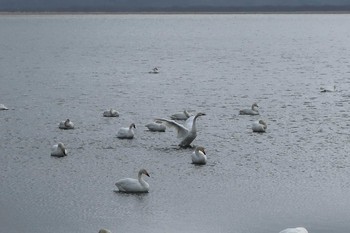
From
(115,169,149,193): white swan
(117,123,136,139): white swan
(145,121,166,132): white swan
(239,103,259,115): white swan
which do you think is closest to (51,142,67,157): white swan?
(117,123,136,139): white swan

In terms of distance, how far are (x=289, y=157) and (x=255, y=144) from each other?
2.66 metres

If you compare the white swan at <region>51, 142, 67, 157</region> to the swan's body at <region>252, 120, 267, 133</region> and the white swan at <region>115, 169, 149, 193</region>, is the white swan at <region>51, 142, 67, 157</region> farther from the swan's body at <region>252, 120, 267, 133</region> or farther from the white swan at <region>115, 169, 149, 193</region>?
the swan's body at <region>252, 120, 267, 133</region>

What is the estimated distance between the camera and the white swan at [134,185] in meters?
24.1

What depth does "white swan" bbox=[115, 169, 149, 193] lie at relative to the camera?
2406cm

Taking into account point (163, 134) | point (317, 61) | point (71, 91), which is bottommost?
point (317, 61)

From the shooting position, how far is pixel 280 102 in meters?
45.9

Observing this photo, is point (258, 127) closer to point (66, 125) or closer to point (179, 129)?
point (179, 129)

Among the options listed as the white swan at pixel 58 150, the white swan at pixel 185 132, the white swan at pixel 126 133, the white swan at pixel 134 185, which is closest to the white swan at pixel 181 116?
the white swan at pixel 126 133

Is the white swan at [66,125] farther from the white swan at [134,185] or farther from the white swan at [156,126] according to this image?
the white swan at [134,185]

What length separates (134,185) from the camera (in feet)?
78.9

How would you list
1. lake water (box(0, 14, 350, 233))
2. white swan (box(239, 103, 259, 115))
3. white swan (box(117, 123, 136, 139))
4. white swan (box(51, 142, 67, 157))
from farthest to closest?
white swan (box(239, 103, 259, 115)), white swan (box(117, 123, 136, 139)), white swan (box(51, 142, 67, 157)), lake water (box(0, 14, 350, 233))

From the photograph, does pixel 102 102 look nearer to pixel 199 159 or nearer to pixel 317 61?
pixel 199 159

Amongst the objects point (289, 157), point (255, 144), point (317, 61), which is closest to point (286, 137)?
point (255, 144)

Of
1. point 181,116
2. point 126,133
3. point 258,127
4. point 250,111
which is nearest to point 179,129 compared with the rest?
point 126,133
